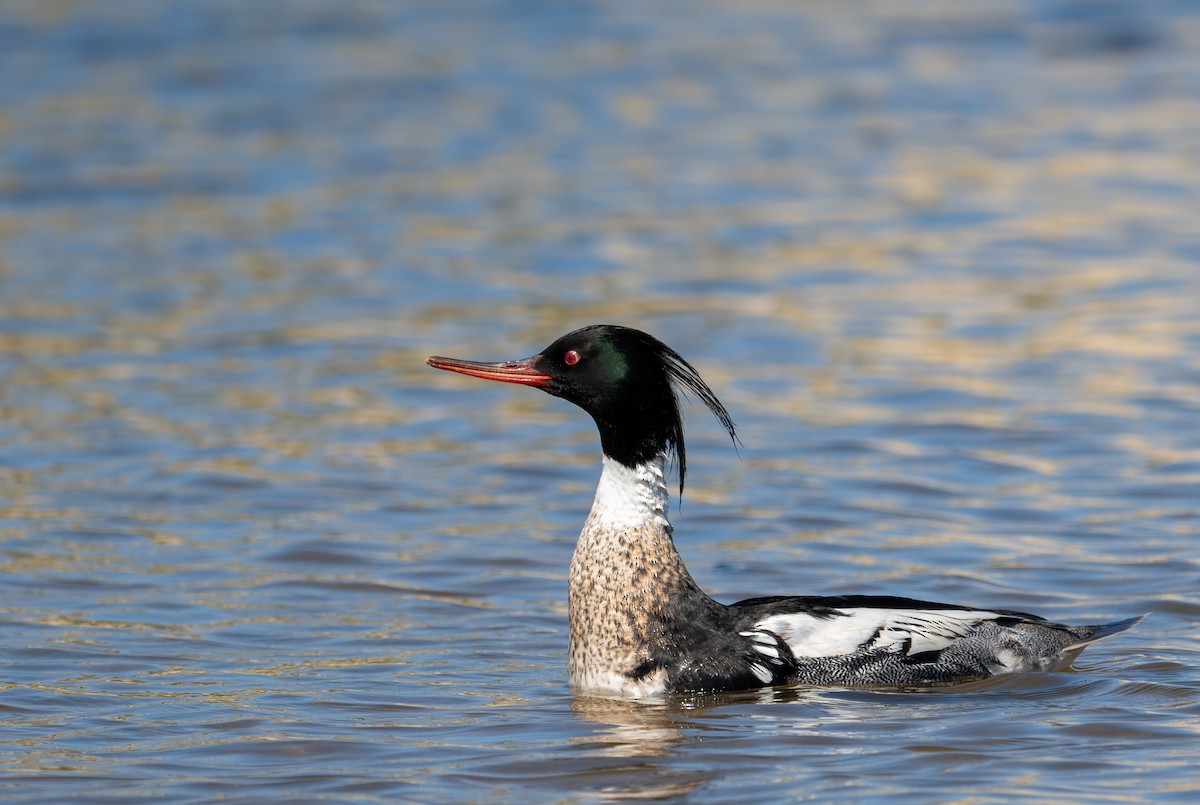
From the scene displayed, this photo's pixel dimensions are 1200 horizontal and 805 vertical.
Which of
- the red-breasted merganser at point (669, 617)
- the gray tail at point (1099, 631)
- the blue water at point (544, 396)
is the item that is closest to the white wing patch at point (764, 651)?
the red-breasted merganser at point (669, 617)

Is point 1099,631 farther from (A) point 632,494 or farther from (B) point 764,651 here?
(A) point 632,494

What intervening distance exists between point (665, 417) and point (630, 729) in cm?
138

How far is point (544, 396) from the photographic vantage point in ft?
44.7

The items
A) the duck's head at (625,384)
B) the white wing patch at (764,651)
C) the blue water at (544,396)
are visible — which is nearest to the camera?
the blue water at (544,396)

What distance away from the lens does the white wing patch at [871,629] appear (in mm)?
7863

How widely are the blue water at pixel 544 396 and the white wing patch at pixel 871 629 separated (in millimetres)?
237

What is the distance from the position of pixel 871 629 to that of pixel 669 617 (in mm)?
816

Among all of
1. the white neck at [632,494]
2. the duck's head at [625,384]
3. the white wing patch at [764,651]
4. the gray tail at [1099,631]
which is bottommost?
the white wing patch at [764,651]

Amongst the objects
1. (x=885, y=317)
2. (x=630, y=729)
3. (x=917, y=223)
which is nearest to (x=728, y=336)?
(x=885, y=317)

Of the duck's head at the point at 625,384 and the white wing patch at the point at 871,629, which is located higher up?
the duck's head at the point at 625,384

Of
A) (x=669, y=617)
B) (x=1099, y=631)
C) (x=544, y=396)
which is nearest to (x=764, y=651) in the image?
(x=669, y=617)

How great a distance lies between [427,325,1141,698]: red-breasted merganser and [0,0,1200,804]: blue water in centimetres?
15

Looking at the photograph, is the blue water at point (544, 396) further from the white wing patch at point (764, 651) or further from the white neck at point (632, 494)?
the white neck at point (632, 494)

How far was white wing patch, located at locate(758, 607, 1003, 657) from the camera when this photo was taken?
7.86m
